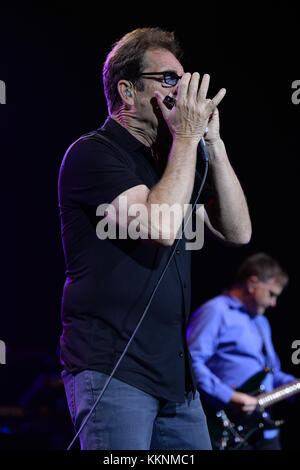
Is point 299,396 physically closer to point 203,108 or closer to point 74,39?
point 74,39

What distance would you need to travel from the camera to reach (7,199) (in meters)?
4.42

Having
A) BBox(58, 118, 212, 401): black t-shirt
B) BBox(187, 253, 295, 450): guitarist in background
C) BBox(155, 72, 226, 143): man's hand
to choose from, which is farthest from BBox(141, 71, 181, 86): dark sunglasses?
BBox(187, 253, 295, 450): guitarist in background

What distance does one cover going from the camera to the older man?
5.99 feet

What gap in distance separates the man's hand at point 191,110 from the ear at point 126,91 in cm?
30

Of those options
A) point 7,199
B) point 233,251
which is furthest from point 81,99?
point 233,251

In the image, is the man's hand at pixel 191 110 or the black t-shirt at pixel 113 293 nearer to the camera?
the black t-shirt at pixel 113 293

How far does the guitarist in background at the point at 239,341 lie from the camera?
4.57 metres

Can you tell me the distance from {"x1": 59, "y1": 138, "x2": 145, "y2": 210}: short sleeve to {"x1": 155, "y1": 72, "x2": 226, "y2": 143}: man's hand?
218 millimetres

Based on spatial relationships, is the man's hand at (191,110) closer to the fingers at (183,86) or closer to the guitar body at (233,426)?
the fingers at (183,86)

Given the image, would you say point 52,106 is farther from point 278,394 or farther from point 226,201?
point 278,394

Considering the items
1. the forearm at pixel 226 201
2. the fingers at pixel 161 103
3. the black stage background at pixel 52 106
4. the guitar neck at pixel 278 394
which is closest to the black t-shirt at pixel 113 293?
the fingers at pixel 161 103

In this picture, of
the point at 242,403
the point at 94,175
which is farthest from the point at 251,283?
the point at 94,175

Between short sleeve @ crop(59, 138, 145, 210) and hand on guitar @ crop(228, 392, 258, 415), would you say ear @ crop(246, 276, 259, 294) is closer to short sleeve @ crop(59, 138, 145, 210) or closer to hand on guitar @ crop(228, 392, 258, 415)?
hand on guitar @ crop(228, 392, 258, 415)
